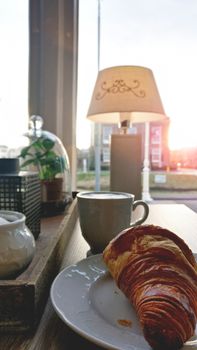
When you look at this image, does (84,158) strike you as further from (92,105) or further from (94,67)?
(92,105)

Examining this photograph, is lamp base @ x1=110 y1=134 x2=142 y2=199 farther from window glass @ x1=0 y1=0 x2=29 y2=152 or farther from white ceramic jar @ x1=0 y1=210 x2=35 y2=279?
white ceramic jar @ x1=0 y1=210 x2=35 y2=279

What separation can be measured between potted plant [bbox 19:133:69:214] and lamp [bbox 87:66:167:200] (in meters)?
0.39

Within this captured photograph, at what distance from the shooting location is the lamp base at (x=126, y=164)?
1.19m

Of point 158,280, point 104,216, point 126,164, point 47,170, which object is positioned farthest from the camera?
point 126,164

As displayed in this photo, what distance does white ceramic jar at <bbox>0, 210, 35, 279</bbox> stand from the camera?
31cm

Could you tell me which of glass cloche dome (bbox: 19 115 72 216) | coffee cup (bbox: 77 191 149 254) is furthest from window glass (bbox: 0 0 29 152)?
coffee cup (bbox: 77 191 149 254)

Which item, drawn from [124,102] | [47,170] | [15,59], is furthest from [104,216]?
[15,59]

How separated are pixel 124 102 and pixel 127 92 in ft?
0.15

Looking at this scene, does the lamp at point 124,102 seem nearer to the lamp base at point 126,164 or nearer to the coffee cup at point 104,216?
the lamp base at point 126,164

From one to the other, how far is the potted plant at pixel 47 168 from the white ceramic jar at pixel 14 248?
0.43m

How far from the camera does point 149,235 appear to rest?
34cm

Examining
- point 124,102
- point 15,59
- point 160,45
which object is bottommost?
point 124,102

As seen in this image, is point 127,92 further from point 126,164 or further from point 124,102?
point 126,164

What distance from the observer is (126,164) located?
3.97 ft
